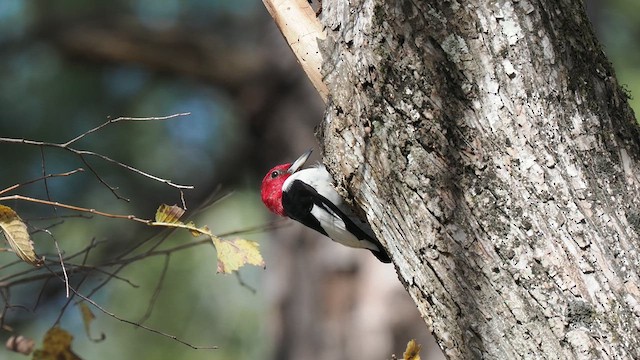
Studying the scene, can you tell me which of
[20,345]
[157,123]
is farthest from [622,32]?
[20,345]

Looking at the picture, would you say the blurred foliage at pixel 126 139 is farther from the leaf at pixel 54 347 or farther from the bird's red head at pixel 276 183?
the leaf at pixel 54 347

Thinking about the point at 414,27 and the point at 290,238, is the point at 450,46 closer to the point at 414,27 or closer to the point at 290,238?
the point at 414,27

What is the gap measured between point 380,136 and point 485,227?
272mm

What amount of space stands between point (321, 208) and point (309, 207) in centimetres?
5

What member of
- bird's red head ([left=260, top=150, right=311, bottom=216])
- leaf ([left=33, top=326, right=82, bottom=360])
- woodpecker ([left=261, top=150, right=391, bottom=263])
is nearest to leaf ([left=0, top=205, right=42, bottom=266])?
leaf ([left=33, top=326, right=82, bottom=360])

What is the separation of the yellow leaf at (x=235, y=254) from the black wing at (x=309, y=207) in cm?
77

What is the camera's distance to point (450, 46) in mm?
1471

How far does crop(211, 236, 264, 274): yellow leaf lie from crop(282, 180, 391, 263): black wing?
2.53ft

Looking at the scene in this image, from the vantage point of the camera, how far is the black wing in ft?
8.18

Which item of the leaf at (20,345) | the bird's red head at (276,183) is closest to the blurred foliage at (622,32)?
the bird's red head at (276,183)

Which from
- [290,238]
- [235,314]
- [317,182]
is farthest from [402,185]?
[235,314]

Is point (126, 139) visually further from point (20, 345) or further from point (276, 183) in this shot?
point (20, 345)

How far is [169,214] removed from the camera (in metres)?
1.67

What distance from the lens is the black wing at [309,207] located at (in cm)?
249
